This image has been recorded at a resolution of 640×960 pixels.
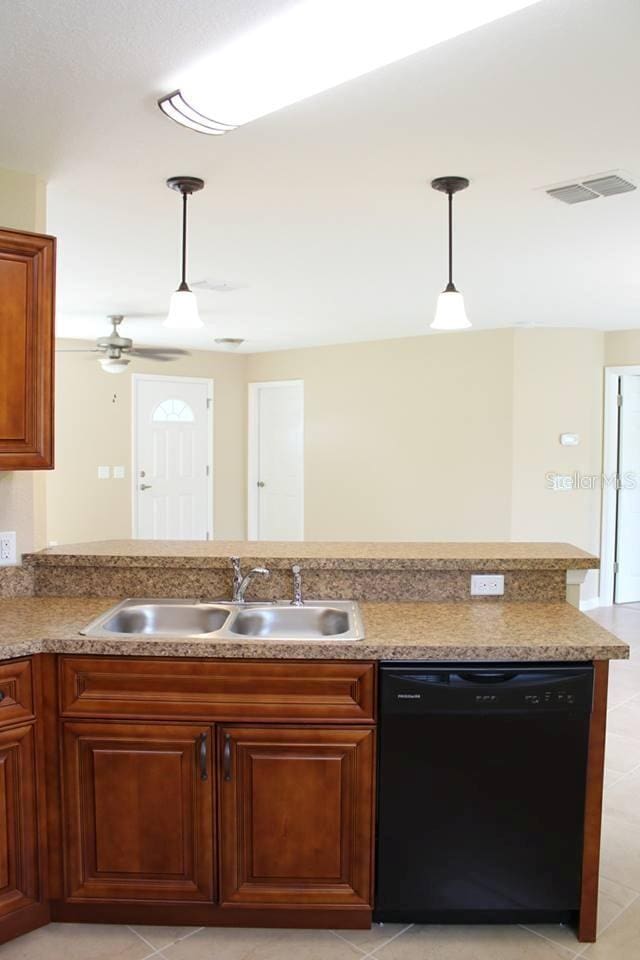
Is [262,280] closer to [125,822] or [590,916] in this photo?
[125,822]

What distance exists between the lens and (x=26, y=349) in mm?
2449

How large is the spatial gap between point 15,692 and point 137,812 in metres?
0.51

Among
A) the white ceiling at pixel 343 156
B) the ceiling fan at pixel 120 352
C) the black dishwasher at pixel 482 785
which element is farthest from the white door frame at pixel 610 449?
the black dishwasher at pixel 482 785

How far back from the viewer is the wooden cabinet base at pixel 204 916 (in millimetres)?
2229

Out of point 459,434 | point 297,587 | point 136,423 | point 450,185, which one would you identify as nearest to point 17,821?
point 297,587

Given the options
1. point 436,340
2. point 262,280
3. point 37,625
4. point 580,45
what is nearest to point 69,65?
point 580,45

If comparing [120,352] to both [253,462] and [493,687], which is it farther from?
[493,687]

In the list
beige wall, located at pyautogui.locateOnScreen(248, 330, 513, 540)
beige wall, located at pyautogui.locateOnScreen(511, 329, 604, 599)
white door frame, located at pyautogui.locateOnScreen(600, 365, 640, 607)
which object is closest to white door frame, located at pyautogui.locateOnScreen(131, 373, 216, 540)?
beige wall, located at pyautogui.locateOnScreen(248, 330, 513, 540)

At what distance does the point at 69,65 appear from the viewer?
1.96 m

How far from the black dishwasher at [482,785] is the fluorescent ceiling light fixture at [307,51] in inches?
63.1

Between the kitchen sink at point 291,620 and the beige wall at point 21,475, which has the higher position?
the beige wall at point 21,475

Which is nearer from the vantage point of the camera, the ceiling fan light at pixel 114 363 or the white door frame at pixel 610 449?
the ceiling fan light at pixel 114 363

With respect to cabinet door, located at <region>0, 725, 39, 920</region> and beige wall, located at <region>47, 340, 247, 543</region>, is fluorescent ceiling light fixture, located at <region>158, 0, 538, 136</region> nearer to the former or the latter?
cabinet door, located at <region>0, 725, 39, 920</region>

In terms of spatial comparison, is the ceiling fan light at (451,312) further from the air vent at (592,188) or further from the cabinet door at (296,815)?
the cabinet door at (296,815)
